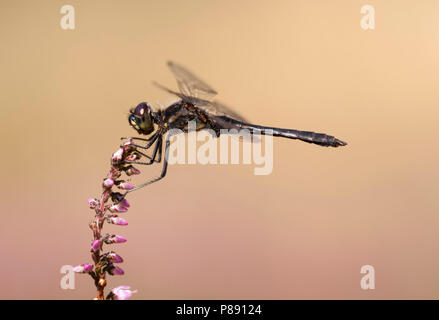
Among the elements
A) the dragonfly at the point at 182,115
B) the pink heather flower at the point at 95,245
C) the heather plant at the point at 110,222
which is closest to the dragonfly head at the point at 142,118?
the dragonfly at the point at 182,115

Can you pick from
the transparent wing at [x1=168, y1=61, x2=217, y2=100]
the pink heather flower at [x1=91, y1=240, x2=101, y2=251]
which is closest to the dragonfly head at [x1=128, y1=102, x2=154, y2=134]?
the transparent wing at [x1=168, y1=61, x2=217, y2=100]

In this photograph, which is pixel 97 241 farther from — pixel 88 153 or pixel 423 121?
pixel 423 121

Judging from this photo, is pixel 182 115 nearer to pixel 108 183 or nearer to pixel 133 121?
pixel 133 121

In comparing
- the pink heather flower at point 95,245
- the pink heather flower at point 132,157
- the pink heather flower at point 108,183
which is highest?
the pink heather flower at point 132,157

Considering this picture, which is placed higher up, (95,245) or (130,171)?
(130,171)

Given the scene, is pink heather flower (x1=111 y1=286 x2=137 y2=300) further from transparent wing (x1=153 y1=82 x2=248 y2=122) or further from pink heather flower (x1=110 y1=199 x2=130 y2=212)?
transparent wing (x1=153 y1=82 x2=248 y2=122)

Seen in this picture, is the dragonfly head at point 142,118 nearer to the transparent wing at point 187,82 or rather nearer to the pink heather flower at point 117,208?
the transparent wing at point 187,82

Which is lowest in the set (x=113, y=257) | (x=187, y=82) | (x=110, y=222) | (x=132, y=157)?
(x=113, y=257)

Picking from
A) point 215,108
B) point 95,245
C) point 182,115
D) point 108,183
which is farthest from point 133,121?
point 95,245
